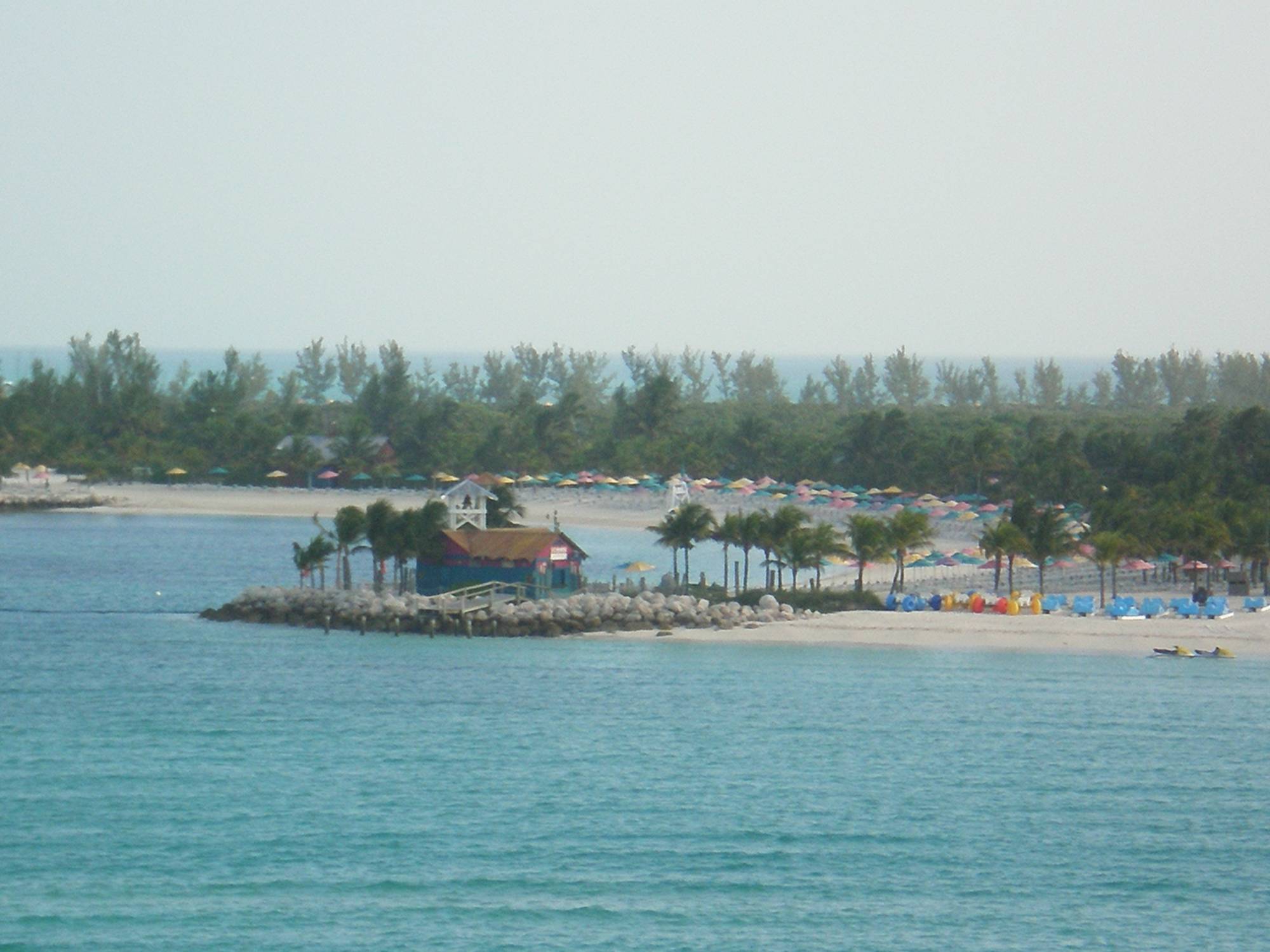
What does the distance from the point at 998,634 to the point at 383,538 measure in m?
20.7

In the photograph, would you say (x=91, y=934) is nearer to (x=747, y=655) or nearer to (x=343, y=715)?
(x=343, y=715)

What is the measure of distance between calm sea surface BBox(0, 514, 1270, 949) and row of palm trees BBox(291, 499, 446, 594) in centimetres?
401

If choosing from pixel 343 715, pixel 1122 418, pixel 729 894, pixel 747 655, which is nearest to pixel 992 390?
pixel 1122 418

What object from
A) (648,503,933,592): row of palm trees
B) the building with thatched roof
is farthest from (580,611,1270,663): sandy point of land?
the building with thatched roof

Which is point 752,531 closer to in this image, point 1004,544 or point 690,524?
point 690,524

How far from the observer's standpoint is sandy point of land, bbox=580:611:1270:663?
179ft

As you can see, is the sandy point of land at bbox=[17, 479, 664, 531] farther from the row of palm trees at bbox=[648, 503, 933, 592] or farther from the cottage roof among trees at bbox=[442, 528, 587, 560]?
the cottage roof among trees at bbox=[442, 528, 587, 560]

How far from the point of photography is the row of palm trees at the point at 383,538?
197 ft

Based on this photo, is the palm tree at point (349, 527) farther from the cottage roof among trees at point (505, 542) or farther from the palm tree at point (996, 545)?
the palm tree at point (996, 545)

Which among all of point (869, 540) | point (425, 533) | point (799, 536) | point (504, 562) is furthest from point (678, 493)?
point (425, 533)

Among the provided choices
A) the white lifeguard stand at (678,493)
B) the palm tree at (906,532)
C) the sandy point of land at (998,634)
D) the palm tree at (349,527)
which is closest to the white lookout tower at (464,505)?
the palm tree at (349,527)

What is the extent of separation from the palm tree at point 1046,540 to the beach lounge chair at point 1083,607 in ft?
6.60

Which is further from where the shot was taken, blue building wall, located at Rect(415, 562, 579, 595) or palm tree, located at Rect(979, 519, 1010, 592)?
palm tree, located at Rect(979, 519, 1010, 592)

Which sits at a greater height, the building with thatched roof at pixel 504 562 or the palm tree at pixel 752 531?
the palm tree at pixel 752 531
